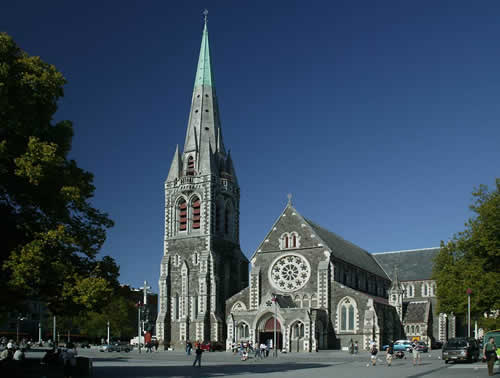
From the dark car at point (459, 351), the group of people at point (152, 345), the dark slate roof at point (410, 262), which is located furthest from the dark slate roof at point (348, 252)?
the dark car at point (459, 351)

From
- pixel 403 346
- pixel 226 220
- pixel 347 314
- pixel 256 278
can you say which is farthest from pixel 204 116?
pixel 403 346

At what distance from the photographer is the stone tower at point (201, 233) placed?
6950 centimetres

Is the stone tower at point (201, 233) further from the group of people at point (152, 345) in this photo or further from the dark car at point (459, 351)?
the dark car at point (459, 351)

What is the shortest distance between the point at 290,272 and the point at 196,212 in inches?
610

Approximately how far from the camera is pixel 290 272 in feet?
214

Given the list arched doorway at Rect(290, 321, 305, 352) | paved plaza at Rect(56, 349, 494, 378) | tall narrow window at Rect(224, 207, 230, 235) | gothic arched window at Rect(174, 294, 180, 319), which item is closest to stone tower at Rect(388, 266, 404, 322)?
arched doorway at Rect(290, 321, 305, 352)

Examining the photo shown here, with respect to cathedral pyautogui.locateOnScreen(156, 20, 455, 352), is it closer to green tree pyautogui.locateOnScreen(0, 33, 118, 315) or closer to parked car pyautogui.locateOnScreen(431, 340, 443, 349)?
parked car pyautogui.locateOnScreen(431, 340, 443, 349)

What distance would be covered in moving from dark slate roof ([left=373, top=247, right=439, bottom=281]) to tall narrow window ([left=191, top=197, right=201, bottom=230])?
2987 centimetres

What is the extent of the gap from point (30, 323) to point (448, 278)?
84.0 m

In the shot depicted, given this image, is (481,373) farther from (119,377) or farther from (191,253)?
(191,253)

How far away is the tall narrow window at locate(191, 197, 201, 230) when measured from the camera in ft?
243

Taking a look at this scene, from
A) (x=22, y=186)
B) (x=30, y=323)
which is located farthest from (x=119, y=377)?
(x=30, y=323)

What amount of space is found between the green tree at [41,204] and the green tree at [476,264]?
28992 millimetres

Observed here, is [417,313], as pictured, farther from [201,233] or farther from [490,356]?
[490,356]
